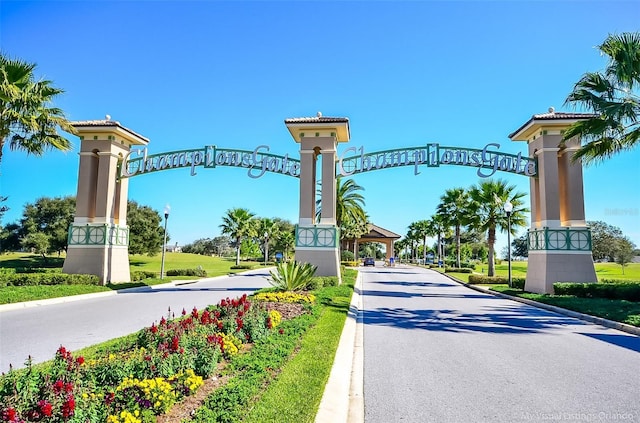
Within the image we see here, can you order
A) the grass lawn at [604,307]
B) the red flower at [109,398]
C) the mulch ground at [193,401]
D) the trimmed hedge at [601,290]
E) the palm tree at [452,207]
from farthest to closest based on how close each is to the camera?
the palm tree at [452,207] → the trimmed hedge at [601,290] → the grass lawn at [604,307] → the mulch ground at [193,401] → the red flower at [109,398]

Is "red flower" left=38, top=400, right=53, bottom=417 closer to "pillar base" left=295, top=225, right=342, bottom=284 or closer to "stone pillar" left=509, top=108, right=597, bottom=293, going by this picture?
"pillar base" left=295, top=225, right=342, bottom=284

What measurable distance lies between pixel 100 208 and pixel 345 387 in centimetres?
1851

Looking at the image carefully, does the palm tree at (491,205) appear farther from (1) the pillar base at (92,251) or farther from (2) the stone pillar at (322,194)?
(1) the pillar base at (92,251)

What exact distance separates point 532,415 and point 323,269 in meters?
14.8

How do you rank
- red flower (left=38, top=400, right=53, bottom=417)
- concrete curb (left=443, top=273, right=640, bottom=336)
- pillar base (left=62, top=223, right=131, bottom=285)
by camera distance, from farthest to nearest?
pillar base (left=62, top=223, right=131, bottom=285), concrete curb (left=443, top=273, right=640, bottom=336), red flower (left=38, top=400, right=53, bottom=417)

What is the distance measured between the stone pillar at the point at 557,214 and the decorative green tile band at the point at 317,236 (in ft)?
30.1

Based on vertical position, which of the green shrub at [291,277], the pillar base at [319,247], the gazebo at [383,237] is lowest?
the green shrub at [291,277]

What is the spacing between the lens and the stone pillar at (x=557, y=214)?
1788cm

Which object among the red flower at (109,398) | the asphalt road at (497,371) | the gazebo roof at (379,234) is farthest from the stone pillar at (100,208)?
the gazebo roof at (379,234)

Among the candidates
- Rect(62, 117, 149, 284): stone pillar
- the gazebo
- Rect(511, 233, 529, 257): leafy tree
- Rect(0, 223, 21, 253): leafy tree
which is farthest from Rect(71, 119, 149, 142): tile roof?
Rect(511, 233, 529, 257): leafy tree

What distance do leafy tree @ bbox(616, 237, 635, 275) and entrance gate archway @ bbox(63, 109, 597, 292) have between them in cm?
3885

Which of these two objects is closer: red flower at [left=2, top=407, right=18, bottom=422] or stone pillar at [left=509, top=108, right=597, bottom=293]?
red flower at [left=2, top=407, right=18, bottom=422]

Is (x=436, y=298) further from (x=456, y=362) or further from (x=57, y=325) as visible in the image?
(x=57, y=325)

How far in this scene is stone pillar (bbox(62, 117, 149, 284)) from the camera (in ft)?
65.3
